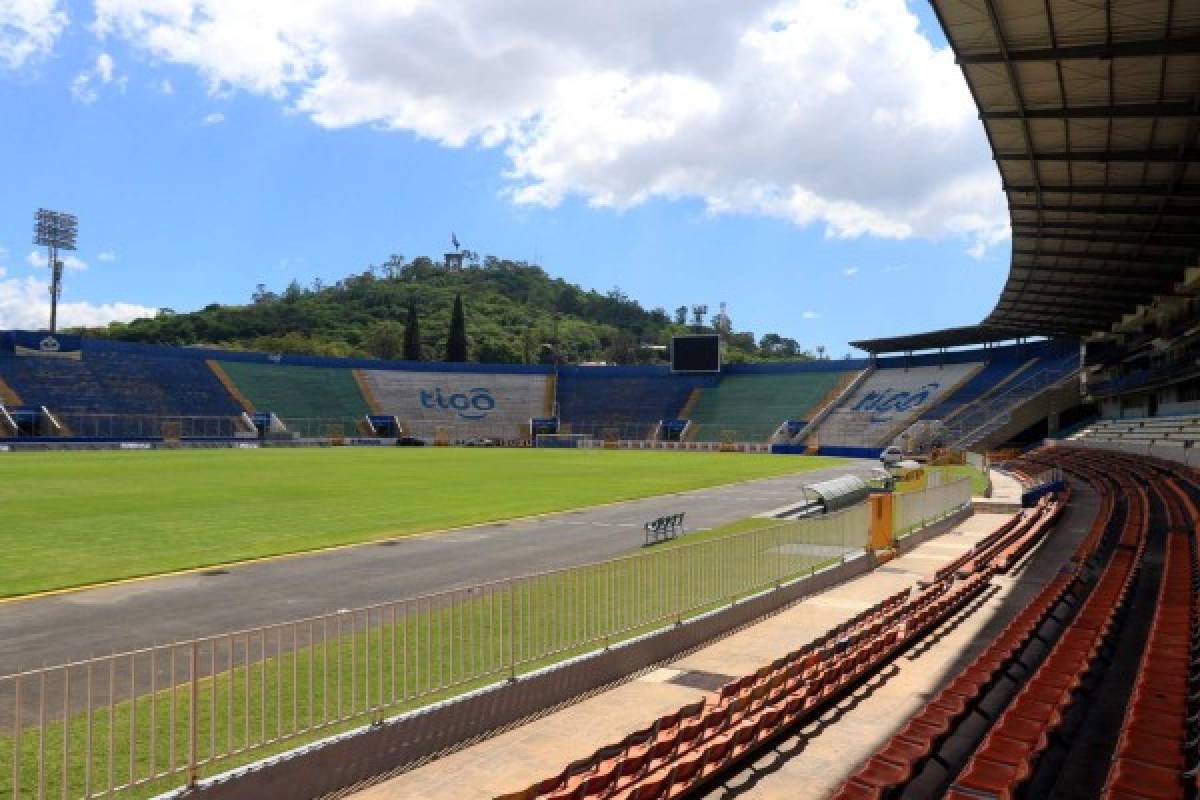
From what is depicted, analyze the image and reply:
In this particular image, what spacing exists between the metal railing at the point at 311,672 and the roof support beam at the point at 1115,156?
1301 centimetres

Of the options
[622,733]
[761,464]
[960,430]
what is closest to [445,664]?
[622,733]

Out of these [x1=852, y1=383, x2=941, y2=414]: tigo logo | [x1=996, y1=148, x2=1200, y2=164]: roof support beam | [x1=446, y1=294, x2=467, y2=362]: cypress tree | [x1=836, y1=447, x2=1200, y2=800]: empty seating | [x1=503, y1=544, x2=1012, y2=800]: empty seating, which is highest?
[x1=446, y1=294, x2=467, y2=362]: cypress tree

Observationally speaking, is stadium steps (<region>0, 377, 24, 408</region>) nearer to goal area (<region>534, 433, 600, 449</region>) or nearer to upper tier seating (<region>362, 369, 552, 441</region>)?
upper tier seating (<region>362, 369, 552, 441</region>)

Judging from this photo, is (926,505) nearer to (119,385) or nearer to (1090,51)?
(1090,51)

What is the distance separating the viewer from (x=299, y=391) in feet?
284

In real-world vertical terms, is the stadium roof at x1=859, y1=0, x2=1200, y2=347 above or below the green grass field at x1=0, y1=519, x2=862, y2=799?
above

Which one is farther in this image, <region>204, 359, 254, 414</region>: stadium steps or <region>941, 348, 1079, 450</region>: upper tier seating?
<region>204, 359, 254, 414</region>: stadium steps

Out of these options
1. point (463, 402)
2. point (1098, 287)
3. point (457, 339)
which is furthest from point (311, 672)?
point (457, 339)

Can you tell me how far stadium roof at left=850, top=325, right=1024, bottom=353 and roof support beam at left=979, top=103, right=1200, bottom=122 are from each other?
55.2 metres

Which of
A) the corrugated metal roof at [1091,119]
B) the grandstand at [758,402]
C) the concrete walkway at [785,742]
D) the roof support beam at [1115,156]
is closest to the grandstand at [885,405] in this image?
the grandstand at [758,402]

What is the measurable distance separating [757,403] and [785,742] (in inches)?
3376

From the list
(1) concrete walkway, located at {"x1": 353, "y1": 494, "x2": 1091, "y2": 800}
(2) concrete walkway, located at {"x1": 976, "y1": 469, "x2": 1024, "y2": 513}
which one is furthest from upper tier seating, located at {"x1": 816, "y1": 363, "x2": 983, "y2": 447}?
(1) concrete walkway, located at {"x1": 353, "y1": 494, "x2": 1091, "y2": 800}

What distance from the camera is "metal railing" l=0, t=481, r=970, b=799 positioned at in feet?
22.8

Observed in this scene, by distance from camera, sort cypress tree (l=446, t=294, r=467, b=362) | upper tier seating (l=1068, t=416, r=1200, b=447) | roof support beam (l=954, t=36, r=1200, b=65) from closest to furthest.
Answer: roof support beam (l=954, t=36, r=1200, b=65) < upper tier seating (l=1068, t=416, r=1200, b=447) < cypress tree (l=446, t=294, r=467, b=362)
